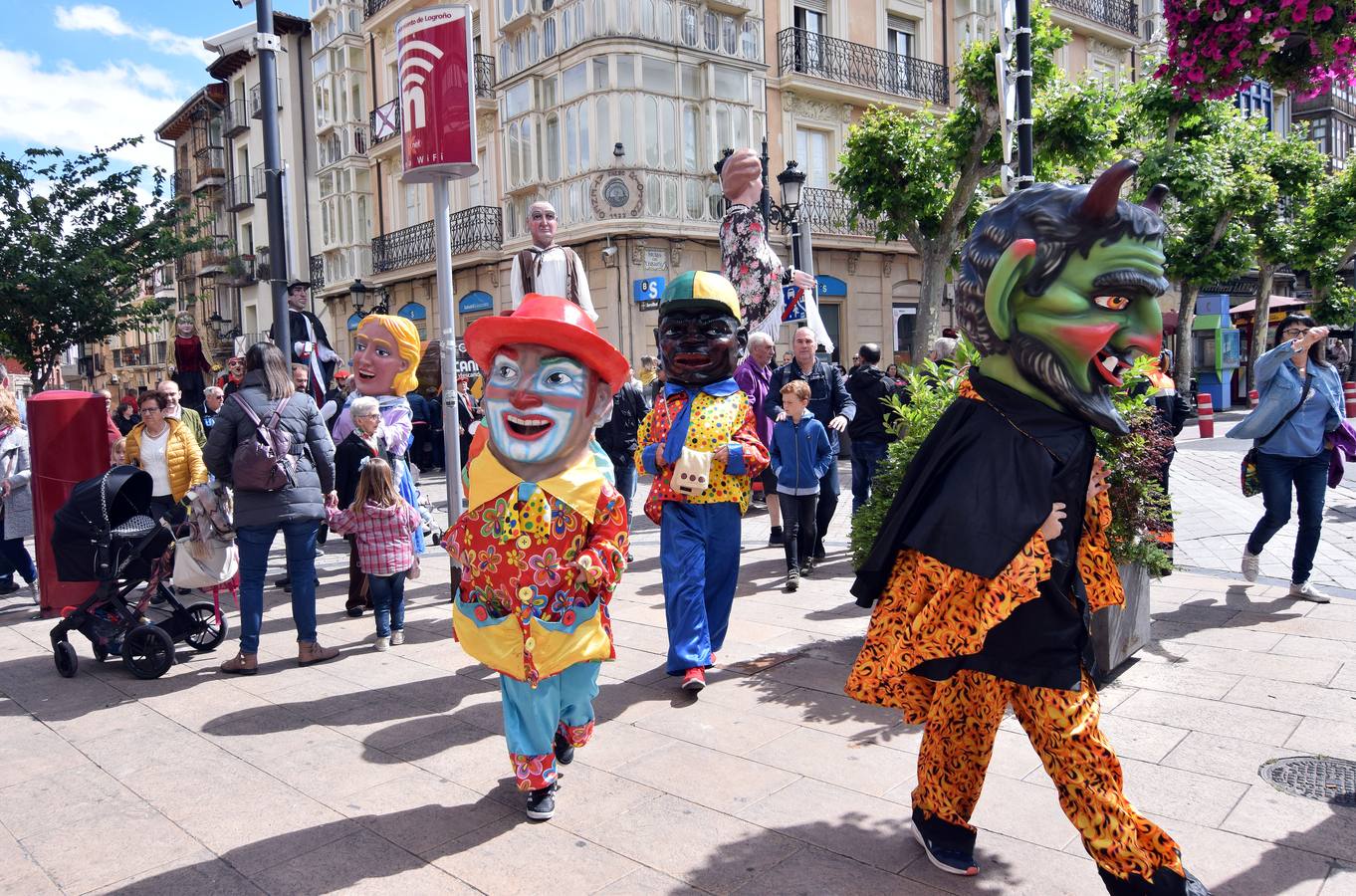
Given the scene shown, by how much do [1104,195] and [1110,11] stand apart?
99.6 ft

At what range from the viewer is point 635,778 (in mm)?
3750

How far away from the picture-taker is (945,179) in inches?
663

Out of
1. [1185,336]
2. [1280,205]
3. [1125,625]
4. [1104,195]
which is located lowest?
[1125,625]

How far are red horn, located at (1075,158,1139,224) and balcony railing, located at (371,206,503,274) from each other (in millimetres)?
20408

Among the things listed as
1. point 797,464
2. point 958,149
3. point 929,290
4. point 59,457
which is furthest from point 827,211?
point 59,457

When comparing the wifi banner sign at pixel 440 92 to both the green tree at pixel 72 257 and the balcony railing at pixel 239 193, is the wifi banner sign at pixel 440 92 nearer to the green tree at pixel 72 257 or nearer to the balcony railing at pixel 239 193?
the green tree at pixel 72 257

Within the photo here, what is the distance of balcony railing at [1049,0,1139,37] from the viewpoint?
26984 mm

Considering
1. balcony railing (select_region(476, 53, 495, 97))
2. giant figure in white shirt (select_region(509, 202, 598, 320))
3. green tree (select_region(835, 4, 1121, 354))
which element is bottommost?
giant figure in white shirt (select_region(509, 202, 598, 320))

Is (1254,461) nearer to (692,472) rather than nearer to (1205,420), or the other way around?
(692,472)

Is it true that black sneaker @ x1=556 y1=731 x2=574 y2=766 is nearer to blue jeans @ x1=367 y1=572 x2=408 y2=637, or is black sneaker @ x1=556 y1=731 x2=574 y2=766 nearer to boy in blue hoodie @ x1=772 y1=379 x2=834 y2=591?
blue jeans @ x1=367 y1=572 x2=408 y2=637

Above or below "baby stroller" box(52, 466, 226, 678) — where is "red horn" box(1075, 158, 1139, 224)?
above

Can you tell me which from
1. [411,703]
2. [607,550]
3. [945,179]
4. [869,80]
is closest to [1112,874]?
[607,550]

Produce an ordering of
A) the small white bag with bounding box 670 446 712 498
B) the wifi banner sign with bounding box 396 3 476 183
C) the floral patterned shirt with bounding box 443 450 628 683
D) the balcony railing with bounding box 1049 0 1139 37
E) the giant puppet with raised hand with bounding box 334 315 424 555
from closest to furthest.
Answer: the floral patterned shirt with bounding box 443 450 628 683 → the small white bag with bounding box 670 446 712 498 → the wifi banner sign with bounding box 396 3 476 183 → the giant puppet with raised hand with bounding box 334 315 424 555 → the balcony railing with bounding box 1049 0 1139 37

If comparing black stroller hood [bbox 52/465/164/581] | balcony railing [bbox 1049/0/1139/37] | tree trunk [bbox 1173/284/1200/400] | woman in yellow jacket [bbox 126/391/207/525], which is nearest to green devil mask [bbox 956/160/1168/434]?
black stroller hood [bbox 52/465/164/581]
